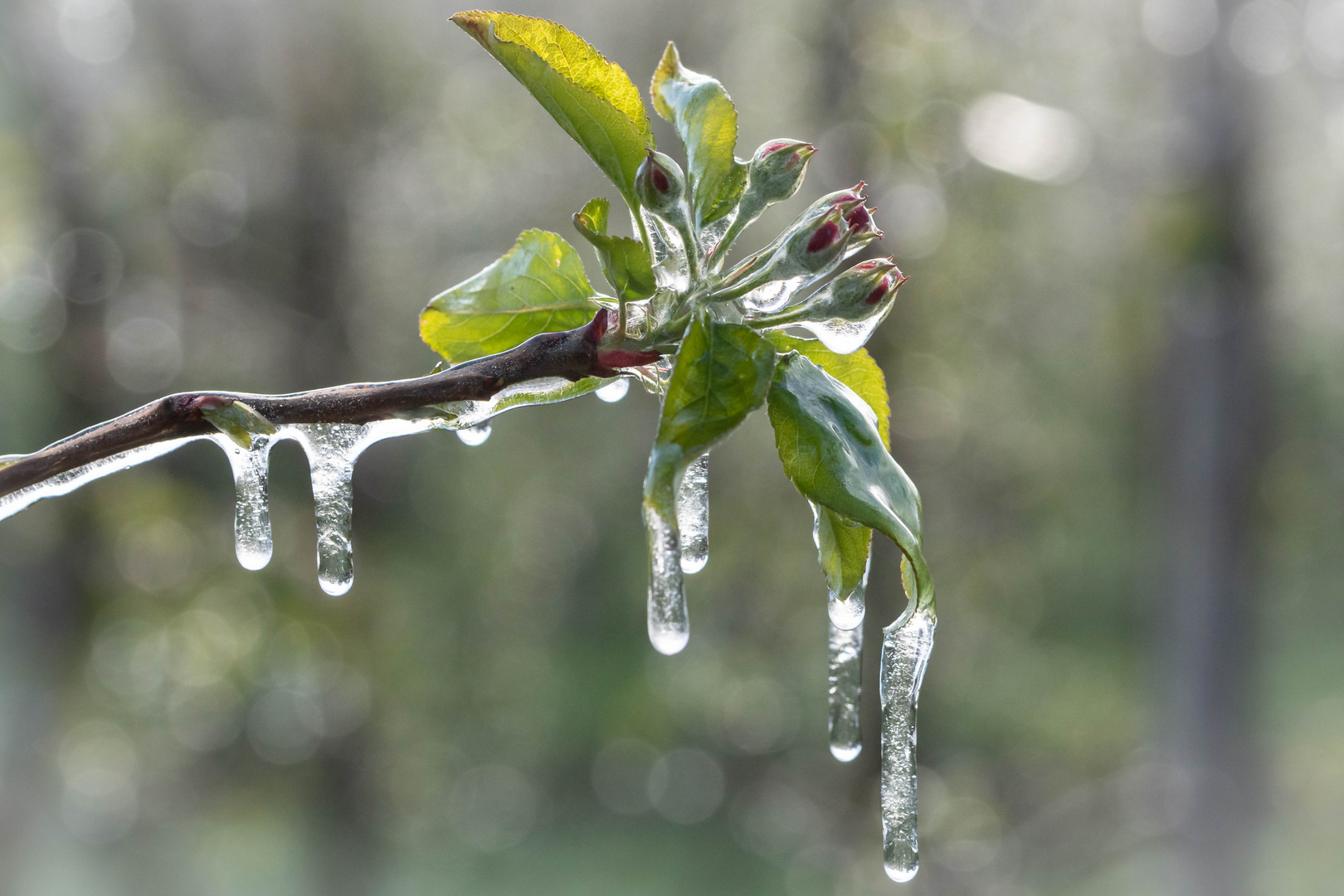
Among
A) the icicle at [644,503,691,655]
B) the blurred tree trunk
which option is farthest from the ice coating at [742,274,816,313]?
the blurred tree trunk

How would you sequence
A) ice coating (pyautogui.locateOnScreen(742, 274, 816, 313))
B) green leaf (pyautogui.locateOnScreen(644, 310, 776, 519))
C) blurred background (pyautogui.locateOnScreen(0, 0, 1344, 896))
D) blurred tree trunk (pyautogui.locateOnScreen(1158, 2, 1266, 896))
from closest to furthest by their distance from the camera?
green leaf (pyautogui.locateOnScreen(644, 310, 776, 519)) < ice coating (pyautogui.locateOnScreen(742, 274, 816, 313)) < blurred tree trunk (pyautogui.locateOnScreen(1158, 2, 1266, 896)) < blurred background (pyautogui.locateOnScreen(0, 0, 1344, 896))

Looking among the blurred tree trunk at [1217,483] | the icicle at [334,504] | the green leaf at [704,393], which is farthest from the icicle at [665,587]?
the blurred tree trunk at [1217,483]

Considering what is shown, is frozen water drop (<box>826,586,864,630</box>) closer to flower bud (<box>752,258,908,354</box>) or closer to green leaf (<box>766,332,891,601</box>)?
Result: green leaf (<box>766,332,891,601</box>)

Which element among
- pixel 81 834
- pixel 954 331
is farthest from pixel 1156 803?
pixel 81 834

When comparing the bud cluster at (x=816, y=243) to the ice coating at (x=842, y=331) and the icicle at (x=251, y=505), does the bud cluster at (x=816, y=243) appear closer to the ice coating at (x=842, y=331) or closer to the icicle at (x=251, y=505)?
the ice coating at (x=842, y=331)

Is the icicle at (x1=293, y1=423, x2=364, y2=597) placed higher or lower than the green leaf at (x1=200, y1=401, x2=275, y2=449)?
lower

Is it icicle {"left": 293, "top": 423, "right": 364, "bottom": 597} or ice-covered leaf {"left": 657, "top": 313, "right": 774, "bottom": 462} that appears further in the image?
icicle {"left": 293, "top": 423, "right": 364, "bottom": 597}

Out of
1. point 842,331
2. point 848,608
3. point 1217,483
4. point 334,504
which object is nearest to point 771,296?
point 842,331

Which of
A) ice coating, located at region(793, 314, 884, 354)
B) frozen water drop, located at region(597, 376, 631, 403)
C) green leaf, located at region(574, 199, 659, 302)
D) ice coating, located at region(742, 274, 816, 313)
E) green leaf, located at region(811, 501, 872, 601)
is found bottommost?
green leaf, located at region(811, 501, 872, 601)
